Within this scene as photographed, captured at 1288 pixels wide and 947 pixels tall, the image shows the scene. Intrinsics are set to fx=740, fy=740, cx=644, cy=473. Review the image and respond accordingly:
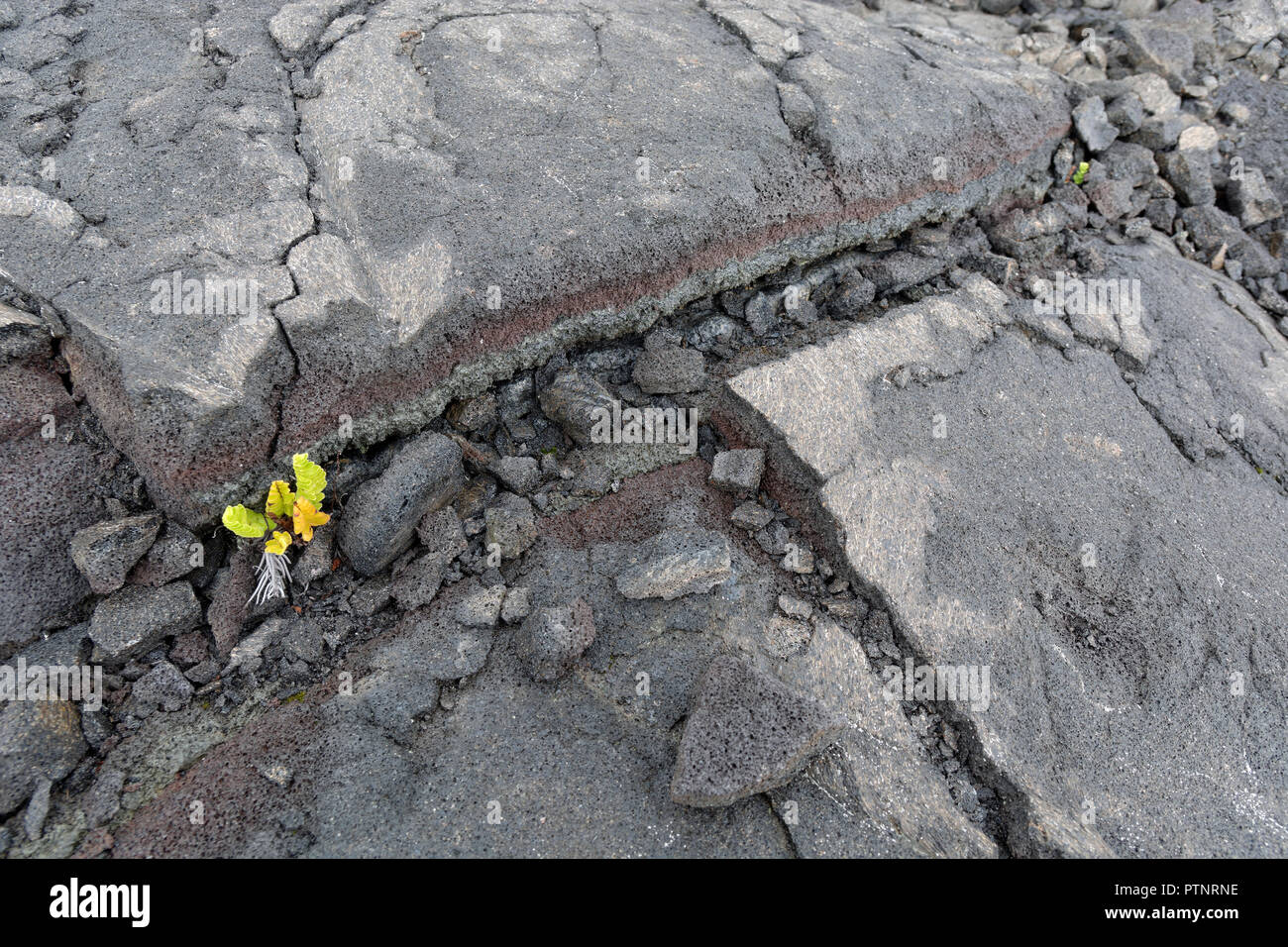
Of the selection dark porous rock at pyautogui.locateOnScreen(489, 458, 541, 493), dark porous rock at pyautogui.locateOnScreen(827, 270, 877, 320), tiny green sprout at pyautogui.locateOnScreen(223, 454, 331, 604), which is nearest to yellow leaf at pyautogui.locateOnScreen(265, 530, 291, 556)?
tiny green sprout at pyautogui.locateOnScreen(223, 454, 331, 604)

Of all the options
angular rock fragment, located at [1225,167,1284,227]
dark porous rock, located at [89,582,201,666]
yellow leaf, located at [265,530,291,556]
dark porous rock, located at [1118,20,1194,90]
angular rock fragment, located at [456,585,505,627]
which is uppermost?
dark porous rock, located at [1118,20,1194,90]

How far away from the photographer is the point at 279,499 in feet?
7.36

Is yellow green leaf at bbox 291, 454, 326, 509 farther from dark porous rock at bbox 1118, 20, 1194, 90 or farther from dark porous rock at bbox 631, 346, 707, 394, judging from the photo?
dark porous rock at bbox 1118, 20, 1194, 90

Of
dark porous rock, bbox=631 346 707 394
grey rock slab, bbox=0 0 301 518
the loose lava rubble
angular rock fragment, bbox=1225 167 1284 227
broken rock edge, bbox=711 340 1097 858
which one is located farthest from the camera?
angular rock fragment, bbox=1225 167 1284 227

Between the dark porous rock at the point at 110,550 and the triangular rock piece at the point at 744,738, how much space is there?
167cm

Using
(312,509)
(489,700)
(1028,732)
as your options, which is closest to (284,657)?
(312,509)

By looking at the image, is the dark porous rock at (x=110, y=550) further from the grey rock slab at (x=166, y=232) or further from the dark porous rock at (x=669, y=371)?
the dark porous rock at (x=669, y=371)

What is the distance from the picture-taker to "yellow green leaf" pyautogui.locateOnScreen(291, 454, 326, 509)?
7.18ft

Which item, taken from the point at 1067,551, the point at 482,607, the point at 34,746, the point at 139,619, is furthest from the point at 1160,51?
the point at 34,746

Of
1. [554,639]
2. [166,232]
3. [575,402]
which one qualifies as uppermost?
[166,232]

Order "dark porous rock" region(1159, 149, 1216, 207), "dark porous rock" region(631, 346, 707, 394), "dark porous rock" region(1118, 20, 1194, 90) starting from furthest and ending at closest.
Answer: "dark porous rock" region(1118, 20, 1194, 90) → "dark porous rock" region(1159, 149, 1216, 207) → "dark porous rock" region(631, 346, 707, 394)

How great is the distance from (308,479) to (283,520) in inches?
7.3

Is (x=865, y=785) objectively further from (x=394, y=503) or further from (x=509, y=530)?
(x=394, y=503)
